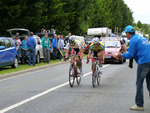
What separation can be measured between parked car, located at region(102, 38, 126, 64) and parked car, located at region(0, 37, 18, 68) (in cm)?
743

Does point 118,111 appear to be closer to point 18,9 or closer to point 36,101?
point 36,101

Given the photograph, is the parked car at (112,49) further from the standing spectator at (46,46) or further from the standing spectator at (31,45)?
the standing spectator at (31,45)

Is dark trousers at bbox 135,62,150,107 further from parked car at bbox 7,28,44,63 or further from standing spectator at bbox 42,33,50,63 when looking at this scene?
parked car at bbox 7,28,44,63

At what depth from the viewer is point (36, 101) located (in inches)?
347

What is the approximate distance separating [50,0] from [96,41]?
22335 mm

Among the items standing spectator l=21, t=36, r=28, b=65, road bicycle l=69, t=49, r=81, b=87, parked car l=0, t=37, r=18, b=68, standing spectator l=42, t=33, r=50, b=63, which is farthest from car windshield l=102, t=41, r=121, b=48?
road bicycle l=69, t=49, r=81, b=87

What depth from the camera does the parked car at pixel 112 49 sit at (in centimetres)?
2445

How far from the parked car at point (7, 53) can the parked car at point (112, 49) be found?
743 cm

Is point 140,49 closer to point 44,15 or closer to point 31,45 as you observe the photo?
point 31,45

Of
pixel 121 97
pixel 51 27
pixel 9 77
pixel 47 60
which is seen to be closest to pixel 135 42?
pixel 121 97

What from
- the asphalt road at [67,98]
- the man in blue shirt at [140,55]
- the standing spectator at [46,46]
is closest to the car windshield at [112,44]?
the standing spectator at [46,46]

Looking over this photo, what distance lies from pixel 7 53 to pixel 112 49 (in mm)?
9331

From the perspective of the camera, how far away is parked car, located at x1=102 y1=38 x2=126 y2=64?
24.5 meters

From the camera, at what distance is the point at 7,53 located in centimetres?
1820
